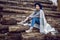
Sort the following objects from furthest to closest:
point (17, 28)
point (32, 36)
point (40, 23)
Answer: point (40, 23)
point (17, 28)
point (32, 36)

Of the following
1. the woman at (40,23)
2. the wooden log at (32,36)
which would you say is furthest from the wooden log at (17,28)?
the wooden log at (32,36)

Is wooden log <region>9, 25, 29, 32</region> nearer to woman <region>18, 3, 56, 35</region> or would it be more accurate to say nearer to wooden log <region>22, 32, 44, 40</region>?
woman <region>18, 3, 56, 35</region>

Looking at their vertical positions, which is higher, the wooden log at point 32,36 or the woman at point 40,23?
the woman at point 40,23

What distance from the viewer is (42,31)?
471 centimetres

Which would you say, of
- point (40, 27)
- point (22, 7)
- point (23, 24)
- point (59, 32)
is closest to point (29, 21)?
point (23, 24)

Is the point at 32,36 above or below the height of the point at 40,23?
below

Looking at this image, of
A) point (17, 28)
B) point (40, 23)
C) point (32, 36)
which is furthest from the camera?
point (40, 23)

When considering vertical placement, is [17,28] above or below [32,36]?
above

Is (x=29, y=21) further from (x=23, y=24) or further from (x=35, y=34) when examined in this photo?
(x=35, y=34)

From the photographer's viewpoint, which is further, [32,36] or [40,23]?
[40,23]

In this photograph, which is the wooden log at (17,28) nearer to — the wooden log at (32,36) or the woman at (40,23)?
the woman at (40,23)

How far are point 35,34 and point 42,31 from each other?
31 cm

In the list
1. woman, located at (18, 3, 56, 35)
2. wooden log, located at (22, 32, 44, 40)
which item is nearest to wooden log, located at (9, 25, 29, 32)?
woman, located at (18, 3, 56, 35)

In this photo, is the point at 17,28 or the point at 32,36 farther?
the point at 17,28
